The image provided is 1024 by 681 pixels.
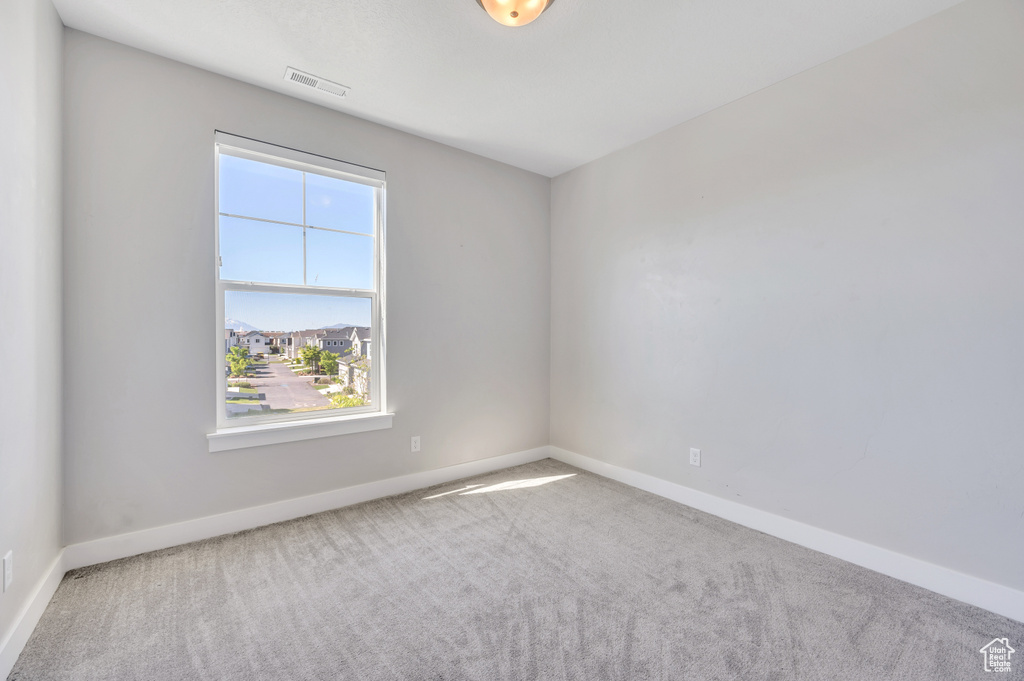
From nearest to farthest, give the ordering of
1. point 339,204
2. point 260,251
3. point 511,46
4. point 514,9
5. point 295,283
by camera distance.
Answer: point 514,9 < point 511,46 < point 260,251 < point 295,283 < point 339,204


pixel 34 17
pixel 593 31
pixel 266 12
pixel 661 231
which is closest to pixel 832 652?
pixel 661 231

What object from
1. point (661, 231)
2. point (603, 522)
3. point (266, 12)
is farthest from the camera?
point (661, 231)

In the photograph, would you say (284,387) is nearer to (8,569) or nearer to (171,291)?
(171,291)

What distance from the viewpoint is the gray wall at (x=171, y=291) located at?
2230 millimetres

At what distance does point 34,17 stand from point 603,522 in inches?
144

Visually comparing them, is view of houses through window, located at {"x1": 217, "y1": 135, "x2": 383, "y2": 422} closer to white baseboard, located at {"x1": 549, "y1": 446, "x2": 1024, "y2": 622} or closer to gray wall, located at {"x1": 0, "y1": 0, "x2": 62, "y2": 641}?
gray wall, located at {"x1": 0, "y1": 0, "x2": 62, "y2": 641}

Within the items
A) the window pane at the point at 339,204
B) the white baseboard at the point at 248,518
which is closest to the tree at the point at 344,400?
the white baseboard at the point at 248,518

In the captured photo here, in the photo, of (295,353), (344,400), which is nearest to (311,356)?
(295,353)

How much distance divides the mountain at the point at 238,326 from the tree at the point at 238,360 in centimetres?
11

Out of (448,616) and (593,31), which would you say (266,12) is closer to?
(593,31)

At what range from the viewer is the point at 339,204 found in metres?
3.09

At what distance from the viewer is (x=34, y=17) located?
1.81 metres

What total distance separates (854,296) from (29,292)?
375 centimetres

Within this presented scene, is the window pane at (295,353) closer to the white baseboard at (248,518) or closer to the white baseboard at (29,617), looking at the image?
the white baseboard at (248,518)
